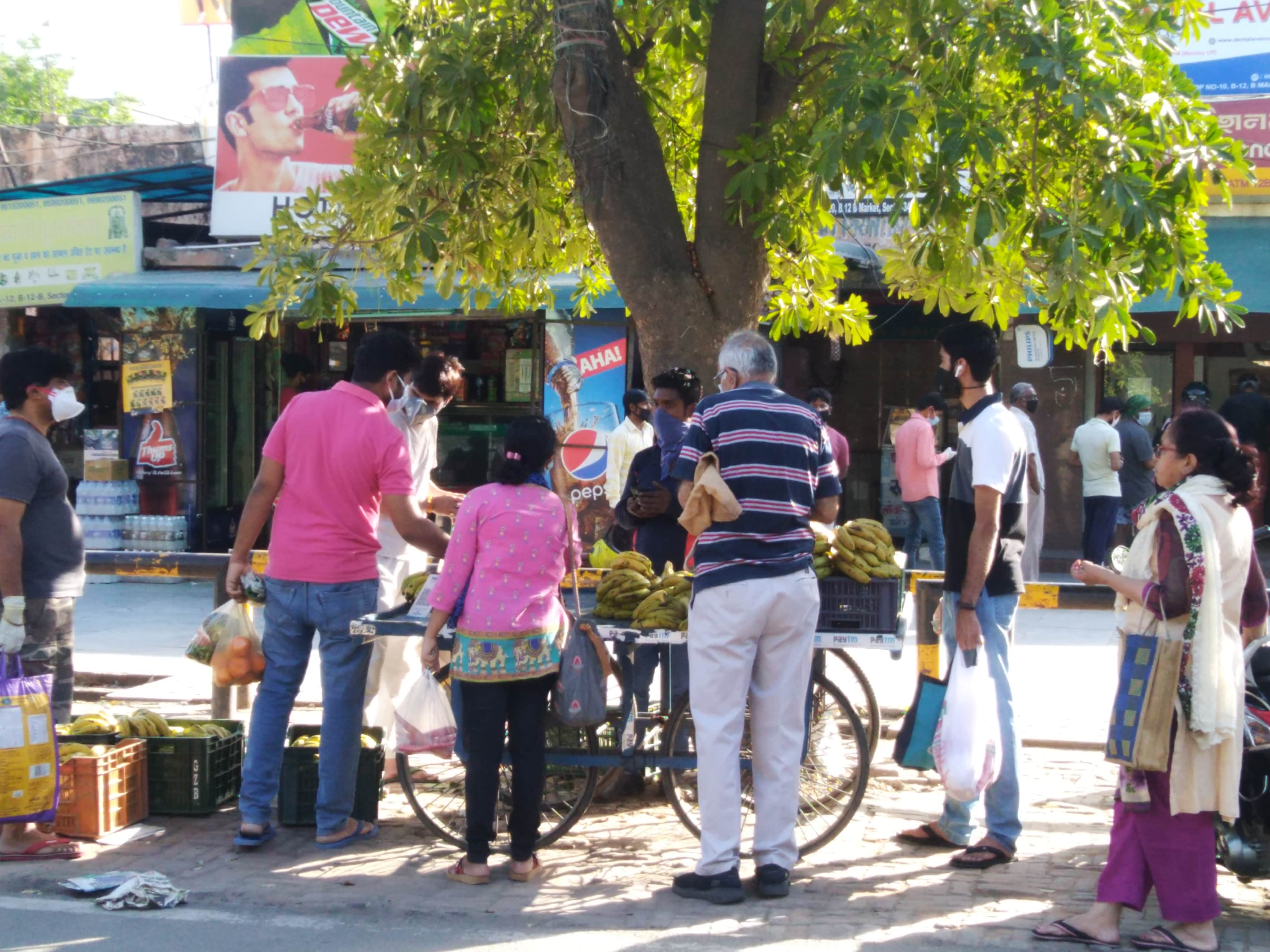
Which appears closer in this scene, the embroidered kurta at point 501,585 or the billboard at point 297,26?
the embroidered kurta at point 501,585

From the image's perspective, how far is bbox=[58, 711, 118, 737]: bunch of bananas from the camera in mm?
5746

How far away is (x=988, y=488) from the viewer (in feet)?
16.3

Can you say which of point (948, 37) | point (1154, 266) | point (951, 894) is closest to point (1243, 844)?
point (951, 894)

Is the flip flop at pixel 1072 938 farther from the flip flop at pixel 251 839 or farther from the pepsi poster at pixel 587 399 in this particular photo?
the pepsi poster at pixel 587 399

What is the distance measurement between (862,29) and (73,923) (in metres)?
5.15

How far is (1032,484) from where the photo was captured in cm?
994

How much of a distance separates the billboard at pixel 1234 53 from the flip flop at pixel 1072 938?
11333 millimetres

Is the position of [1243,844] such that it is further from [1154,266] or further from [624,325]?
[624,325]

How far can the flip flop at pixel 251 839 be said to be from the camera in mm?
5273

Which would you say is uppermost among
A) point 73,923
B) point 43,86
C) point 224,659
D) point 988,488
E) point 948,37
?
point 43,86

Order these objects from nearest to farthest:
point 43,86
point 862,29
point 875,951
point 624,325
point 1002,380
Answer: point 875,951 → point 862,29 → point 624,325 → point 1002,380 → point 43,86

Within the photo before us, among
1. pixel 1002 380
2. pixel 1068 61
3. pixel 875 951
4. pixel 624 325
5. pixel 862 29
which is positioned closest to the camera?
pixel 875 951

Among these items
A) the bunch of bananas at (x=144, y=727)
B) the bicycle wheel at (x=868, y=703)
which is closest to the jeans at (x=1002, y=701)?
the bicycle wheel at (x=868, y=703)

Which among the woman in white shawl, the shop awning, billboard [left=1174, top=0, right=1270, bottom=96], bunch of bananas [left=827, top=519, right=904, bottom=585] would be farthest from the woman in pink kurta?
billboard [left=1174, top=0, right=1270, bottom=96]
